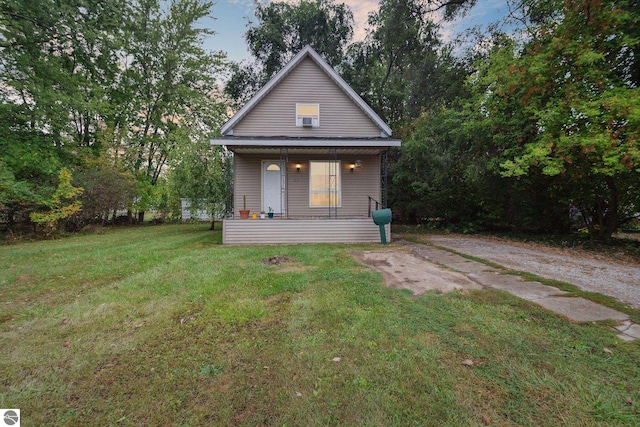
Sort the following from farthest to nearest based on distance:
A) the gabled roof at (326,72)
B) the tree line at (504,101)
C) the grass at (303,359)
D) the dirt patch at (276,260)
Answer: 1. the gabled roof at (326,72)
2. the tree line at (504,101)
3. the dirt patch at (276,260)
4. the grass at (303,359)

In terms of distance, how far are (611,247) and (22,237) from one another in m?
21.4

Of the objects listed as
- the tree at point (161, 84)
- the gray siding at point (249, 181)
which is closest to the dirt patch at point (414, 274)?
the gray siding at point (249, 181)

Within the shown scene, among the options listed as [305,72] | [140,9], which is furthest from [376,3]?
[140,9]

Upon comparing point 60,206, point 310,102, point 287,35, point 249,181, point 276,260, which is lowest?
point 276,260

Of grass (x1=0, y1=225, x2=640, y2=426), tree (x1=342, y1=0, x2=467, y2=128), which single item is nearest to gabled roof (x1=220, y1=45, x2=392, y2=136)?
tree (x1=342, y1=0, x2=467, y2=128)

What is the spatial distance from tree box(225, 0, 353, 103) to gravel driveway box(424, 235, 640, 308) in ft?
57.3

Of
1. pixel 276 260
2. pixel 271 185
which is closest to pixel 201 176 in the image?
pixel 271 185

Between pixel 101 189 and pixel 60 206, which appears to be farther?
pixel 101 189

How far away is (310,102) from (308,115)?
1.87ft

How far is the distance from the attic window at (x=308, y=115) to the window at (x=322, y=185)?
1646 millimetres

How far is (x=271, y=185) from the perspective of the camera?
11.3 metres

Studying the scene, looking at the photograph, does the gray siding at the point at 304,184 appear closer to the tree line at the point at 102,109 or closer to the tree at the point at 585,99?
the tree line at the point at 102,109

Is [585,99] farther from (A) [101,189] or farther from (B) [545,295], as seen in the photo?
(A) [101,189]

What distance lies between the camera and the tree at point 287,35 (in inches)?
729
